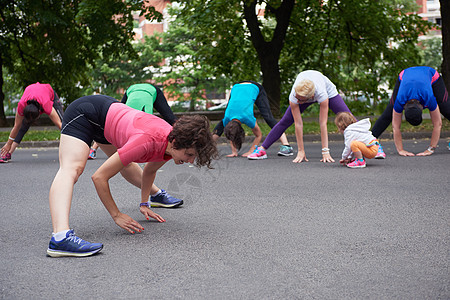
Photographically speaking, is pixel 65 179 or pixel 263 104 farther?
pixel 263 104

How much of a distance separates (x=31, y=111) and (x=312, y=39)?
1545 cm

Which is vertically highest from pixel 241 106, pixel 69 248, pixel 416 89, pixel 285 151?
pixel 416 89

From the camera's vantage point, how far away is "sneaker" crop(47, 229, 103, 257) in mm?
3943

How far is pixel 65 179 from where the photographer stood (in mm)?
A: 4078

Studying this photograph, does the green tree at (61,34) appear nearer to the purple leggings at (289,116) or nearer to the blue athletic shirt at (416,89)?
the purple leggings at (289,116)

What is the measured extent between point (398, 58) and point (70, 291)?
67.6ft

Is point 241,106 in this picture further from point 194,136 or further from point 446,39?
point 446,39

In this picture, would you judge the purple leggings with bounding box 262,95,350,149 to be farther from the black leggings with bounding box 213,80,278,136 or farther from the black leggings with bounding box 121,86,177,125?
the black leggings with bounding box 121,86,177,125

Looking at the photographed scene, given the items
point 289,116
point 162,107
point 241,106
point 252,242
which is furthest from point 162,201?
point 289,116

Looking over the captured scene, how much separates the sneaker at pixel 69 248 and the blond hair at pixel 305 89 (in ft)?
16.8

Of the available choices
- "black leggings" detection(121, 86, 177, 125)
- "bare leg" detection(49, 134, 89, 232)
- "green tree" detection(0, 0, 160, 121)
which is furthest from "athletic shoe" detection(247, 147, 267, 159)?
"green tree" detection(0, 0, 160, 121)

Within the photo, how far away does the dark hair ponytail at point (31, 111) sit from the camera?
30.6 ft

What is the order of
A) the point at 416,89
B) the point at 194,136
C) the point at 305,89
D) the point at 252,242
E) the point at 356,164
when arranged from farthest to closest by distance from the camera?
1. the point at 416,89
2. the point at 356,164
3. the point at 305,89
4. the point at 252,242
5. the point at 194,136

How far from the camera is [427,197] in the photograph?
6.11m
